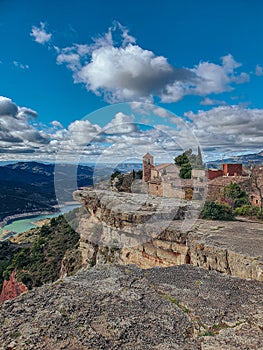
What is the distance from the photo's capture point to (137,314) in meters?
4.68

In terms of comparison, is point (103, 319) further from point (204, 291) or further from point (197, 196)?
point (197, 196)

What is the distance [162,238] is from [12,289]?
64.2ft

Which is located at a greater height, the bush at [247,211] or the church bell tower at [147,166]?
the church bell tower at [147,166]

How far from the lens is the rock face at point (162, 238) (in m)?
8.40

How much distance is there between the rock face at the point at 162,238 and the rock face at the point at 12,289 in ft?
26.7

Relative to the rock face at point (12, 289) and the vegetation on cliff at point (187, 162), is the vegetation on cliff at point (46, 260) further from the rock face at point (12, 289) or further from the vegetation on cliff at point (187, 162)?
the vegetation on cliff at point (187, 162)

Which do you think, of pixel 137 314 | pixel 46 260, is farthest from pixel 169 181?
pixel 137 314

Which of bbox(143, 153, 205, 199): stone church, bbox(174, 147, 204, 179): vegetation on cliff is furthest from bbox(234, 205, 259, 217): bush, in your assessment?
bbox(174, 147, 204, 179): vegetation on cliff

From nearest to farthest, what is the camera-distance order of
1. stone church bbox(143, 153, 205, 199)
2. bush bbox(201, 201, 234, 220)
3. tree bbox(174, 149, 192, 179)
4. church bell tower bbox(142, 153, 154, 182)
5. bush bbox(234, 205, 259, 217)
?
1. bush bbox(201, 201, 234, 220)
2. bush bbox(234, 205, 259, 217)
3. stone church bbox(143, 153, 205, 199)
4. church bell tower bbox(142, 153, 154, 182)
5. tree bbox(174, 149, 192, 179)

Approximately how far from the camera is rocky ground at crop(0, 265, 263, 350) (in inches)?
154

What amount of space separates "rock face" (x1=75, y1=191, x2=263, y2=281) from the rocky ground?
2.14 meters

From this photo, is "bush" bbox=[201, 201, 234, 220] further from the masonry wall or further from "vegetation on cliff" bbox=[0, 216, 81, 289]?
the masonry wall

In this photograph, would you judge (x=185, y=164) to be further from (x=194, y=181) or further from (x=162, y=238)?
(x=162, y=238)

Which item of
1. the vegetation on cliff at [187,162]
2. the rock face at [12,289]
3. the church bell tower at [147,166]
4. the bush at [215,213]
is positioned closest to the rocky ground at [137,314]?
the bush at [215,213]
